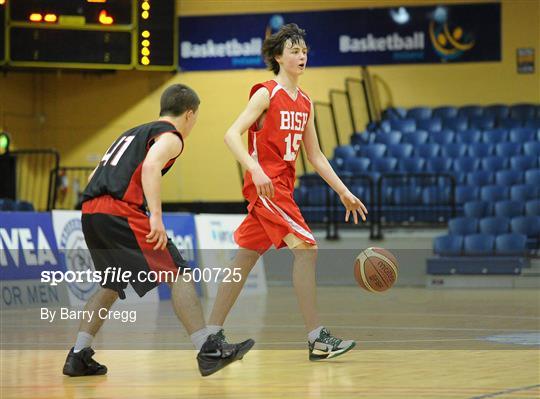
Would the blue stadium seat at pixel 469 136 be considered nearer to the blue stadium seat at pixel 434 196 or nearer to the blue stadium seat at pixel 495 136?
the blue stadium seat at pixel 495 136

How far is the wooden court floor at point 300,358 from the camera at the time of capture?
548cm

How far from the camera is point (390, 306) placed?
12.7m

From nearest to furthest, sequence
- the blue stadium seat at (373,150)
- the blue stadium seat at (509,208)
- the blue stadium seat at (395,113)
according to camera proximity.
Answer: the blue stadium seat at (509,208) → the blue stadium seat at (373,150) → the blue stadium seat at (395,113)

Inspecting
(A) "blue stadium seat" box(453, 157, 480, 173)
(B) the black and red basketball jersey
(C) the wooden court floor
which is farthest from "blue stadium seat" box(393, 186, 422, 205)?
(B) the black and red basketball jersey

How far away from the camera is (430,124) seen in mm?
20750

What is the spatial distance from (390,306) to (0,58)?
947 cm

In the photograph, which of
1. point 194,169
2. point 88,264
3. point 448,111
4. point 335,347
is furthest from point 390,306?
point 194,169

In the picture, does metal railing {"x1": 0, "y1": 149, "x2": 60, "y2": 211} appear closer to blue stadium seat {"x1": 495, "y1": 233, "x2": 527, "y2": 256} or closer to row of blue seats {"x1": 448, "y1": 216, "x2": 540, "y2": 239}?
row of blue seats {"x1": 448, "y1": 216, "x2": 540, "y2": 239}

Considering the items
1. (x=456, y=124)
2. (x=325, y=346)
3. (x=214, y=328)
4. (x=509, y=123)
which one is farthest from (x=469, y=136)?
(x=214, y=328)

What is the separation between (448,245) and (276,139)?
1087cm

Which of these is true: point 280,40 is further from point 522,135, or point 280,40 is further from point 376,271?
point 522,135

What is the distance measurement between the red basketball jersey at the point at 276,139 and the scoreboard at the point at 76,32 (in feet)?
28.5

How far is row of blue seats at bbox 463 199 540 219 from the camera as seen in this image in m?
17.7

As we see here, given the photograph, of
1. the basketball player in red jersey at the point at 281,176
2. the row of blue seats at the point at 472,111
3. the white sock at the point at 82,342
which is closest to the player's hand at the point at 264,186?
the basketball player in red jersey at the point at 281,176
